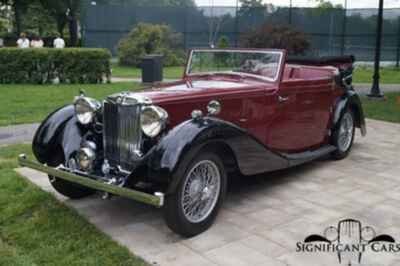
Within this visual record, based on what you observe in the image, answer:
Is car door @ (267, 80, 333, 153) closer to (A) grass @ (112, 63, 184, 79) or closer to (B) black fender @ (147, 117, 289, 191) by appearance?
(B) black fender @ (147, 117, 289, 191)

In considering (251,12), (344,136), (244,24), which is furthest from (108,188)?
(251,12)

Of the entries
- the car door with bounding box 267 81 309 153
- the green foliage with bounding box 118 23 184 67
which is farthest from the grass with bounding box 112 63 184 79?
the car door with bounding box 267 81 309 153

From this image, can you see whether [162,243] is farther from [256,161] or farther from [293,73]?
[293,73]

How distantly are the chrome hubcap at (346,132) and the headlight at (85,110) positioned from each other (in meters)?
3.35

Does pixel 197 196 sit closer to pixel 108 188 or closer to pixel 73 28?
pixel 108 188

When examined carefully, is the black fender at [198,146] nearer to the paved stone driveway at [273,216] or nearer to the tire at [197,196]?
the tire at [197,196]

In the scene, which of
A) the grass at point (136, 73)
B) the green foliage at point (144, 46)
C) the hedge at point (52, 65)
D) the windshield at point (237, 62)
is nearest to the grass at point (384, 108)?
the windshield at point (237, 62)

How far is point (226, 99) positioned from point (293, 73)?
191cm

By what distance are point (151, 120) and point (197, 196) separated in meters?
0.71

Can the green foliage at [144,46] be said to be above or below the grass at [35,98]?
above

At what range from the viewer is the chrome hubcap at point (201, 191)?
371cm

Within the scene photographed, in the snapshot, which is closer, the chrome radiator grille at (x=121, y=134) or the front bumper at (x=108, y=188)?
the front bumper at (x=108, y=188)

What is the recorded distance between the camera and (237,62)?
17.1 feet

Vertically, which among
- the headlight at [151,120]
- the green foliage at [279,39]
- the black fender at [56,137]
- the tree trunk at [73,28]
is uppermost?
the tree trunk at [73,28]
